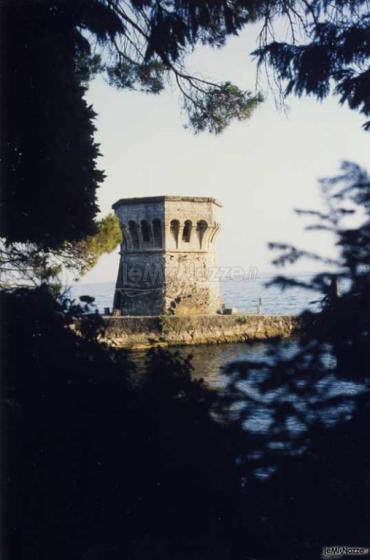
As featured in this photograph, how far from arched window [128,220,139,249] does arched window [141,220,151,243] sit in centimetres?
43

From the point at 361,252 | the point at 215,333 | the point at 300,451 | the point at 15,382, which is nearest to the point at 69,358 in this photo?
the point at 15,382

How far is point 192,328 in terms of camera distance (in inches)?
1187

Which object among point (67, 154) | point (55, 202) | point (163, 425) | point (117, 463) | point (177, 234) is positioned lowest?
point (117, 463)

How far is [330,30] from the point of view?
4.43 meters

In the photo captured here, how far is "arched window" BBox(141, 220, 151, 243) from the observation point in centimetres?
3163

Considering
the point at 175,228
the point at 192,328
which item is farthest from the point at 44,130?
the point at 175,228

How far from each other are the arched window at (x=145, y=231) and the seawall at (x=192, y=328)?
5772mm

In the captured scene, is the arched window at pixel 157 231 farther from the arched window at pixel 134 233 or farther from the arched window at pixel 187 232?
the arched window at pixel 187 232

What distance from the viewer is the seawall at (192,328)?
93.5 feet

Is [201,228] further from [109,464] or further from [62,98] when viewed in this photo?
[109,464]

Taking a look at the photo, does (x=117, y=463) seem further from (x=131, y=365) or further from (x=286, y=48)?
(x=286, y=48)

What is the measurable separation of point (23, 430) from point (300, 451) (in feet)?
6.30

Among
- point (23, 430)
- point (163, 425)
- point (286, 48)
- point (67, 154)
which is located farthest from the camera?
point (67, 154)

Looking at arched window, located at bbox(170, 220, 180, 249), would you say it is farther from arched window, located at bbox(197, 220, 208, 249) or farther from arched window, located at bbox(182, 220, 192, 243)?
arched window, located at bbox(197, 220, 208, 249)
